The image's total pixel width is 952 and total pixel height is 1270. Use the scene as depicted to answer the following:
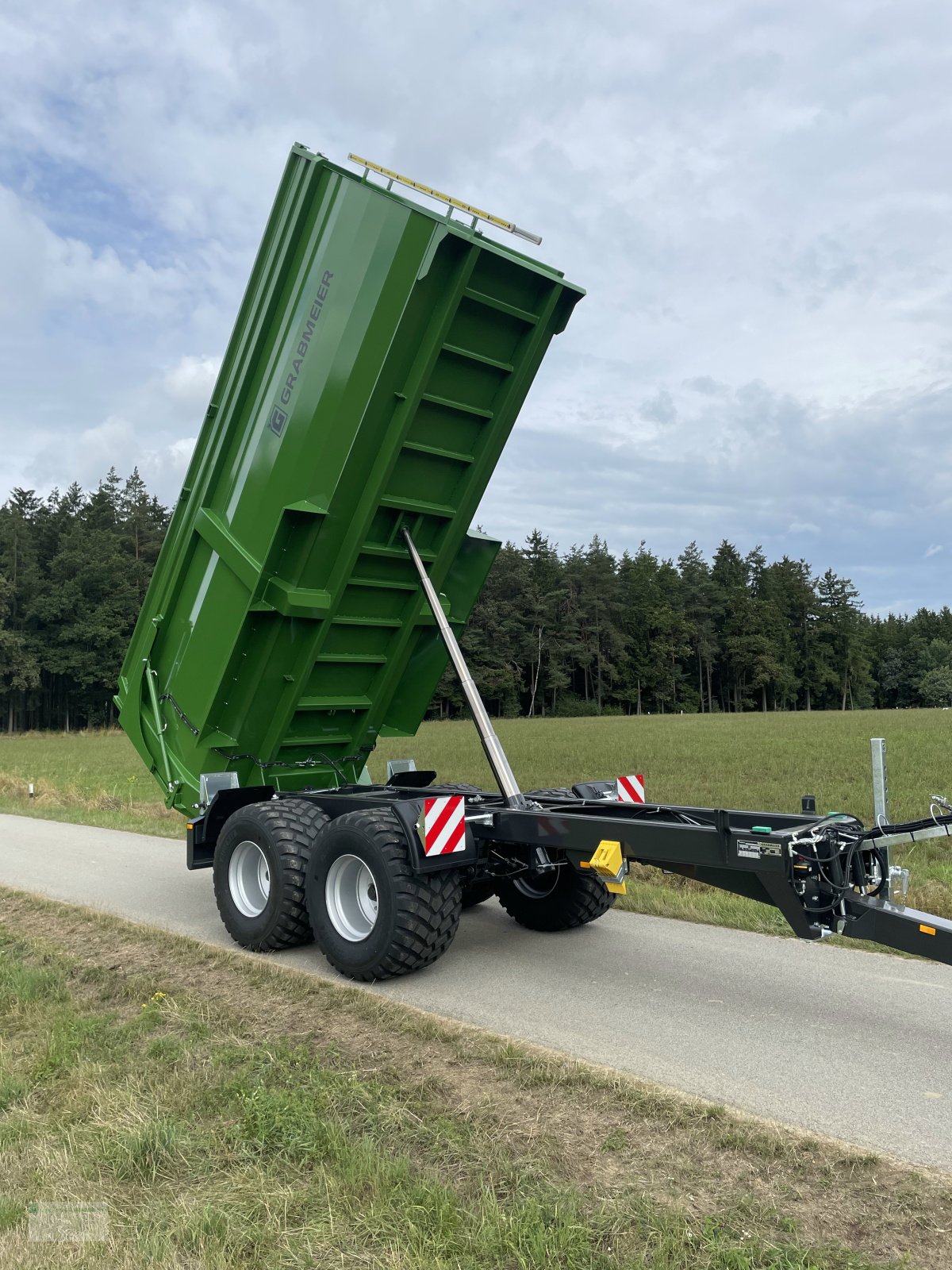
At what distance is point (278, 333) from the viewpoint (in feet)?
22.3

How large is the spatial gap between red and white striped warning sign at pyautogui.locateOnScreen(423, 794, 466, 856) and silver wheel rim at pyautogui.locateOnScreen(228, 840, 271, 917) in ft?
5.47

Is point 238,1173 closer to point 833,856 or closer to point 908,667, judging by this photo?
point 833,856

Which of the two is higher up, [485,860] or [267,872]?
[485,860]

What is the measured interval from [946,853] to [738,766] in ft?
39.6

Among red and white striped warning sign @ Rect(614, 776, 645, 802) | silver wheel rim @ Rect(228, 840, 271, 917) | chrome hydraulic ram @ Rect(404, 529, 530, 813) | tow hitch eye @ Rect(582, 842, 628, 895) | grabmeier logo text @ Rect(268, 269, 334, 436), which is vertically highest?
grabmeier logo text @ Rect(268, 269, 334, 436)

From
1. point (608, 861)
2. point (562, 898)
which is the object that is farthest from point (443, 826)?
point (562, 898)

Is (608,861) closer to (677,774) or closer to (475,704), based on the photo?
(475,704)

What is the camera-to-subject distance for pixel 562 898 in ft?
22.8

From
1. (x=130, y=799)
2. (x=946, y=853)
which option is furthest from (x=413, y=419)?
(x=130, y=799)

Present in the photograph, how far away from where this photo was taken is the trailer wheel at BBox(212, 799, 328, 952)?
6.33m

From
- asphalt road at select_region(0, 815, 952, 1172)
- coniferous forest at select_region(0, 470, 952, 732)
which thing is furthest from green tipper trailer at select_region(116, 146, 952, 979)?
coniferous forest at select_region(0, 470, 952, 732)

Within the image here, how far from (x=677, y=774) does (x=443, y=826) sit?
1536 cm

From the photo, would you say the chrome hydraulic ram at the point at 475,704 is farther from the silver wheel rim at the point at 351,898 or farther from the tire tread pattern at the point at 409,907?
the silver wheel rim at the point at 351,898

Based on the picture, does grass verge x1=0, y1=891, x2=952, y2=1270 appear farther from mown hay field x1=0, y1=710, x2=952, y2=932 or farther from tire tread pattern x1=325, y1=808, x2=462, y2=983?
mown hay field x1=0, y1=710, x2=952, y2=932
